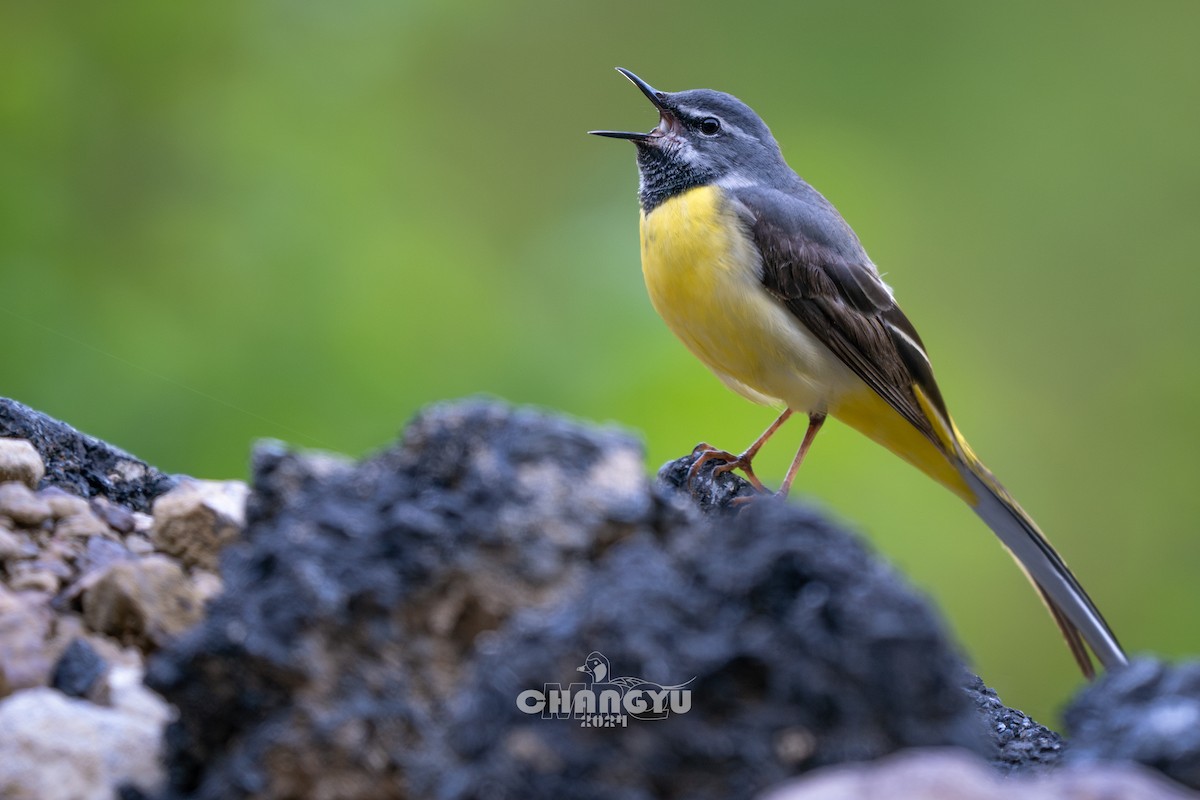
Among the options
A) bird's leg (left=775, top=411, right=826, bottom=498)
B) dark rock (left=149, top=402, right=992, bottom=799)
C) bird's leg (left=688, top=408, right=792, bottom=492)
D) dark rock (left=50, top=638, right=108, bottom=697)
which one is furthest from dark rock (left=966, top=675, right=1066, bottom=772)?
dark rock (left=50, top=638, right=108, bottom=697)

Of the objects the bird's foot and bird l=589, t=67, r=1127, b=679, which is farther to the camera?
bird l=589, t=67, r=1127, b=679

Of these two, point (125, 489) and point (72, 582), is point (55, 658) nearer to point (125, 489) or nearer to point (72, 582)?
point (72, 582)

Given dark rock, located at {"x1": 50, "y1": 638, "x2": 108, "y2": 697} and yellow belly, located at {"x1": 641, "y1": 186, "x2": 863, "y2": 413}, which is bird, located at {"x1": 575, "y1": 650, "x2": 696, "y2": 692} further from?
yellow belly, located at {"x1": 641, "y1": 186, "x2": 863, "y2": 413}

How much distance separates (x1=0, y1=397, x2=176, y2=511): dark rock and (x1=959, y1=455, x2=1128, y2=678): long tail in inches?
89.3

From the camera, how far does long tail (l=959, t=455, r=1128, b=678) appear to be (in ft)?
10.1

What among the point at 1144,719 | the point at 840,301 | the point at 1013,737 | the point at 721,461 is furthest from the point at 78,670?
the point at 840,301

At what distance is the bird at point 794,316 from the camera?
402cm

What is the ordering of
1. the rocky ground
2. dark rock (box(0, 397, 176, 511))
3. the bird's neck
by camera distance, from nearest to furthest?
1. the rocky ground
2. dark rock (box(0, 397, 176, 511))
3. the bird's neck

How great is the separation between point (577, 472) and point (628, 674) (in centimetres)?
35

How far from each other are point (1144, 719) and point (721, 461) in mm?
1923

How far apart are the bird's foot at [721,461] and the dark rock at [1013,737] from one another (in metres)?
0.87

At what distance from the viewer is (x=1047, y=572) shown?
11.3ft

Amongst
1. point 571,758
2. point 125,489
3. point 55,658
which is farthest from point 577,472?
point 125,489

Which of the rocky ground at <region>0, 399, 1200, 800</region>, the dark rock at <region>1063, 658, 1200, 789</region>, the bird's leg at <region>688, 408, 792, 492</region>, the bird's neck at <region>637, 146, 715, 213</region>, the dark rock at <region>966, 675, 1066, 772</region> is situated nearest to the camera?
the rocky ground at <region>0, 399, 1200, 800</region>
